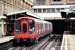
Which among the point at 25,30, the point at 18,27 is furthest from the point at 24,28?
the point at 18,27

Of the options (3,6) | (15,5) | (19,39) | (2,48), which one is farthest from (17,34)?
(15,5)

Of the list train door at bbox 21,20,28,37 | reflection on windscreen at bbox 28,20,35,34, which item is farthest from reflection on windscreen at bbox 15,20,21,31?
reflection on windscreen at bbox 28,20,35,34

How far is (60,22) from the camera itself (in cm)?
5875

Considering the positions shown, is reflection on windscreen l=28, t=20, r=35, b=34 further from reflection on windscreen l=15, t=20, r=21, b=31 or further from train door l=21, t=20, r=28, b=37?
reflection on windscreen l=15, t=20, r=21, b=31

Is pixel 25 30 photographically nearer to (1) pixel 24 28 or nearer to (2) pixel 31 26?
(1) pixel 24 28

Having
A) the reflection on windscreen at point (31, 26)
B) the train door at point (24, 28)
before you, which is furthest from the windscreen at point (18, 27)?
the reflection on windscreen at point (31, 26)

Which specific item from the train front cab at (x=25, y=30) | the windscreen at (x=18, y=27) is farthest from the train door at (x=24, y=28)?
the windscreen at (x=18, y=27)

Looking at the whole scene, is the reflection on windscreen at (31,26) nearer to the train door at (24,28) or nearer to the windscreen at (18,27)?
the train door at (24,28)

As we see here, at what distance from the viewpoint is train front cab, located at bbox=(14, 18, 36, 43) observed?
18.4 metres

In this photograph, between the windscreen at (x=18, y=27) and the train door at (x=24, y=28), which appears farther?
the windscreen at (x=18, y=27)

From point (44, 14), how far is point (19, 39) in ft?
113

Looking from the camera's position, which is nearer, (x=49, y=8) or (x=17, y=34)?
(x=17, y=34)

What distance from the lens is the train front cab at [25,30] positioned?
18406 mm

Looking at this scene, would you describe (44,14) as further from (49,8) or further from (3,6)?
(3,6)
